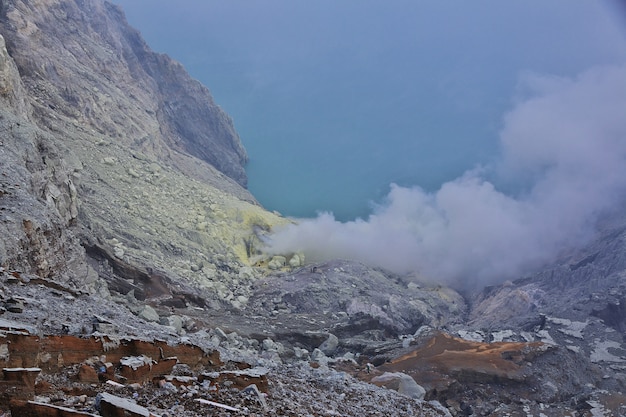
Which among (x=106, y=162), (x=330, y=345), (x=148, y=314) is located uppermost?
(x=106, y=162)

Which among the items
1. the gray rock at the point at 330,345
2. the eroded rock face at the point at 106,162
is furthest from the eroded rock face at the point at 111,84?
the gray rock at the point at 330,345

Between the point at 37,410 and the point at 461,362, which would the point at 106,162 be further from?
the point at 37,410

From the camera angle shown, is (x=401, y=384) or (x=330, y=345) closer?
(x=401, y=384)

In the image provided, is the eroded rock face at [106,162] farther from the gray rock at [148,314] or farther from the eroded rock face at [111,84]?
the gray rock at [148,314]

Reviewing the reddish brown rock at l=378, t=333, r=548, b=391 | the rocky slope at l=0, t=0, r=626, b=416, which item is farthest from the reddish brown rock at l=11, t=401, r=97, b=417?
the reddish brown rock at l=378, t=333, r=548, b=391

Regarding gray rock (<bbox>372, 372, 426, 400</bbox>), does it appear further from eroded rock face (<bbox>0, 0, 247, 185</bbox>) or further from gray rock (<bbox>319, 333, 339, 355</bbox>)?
eroded rock face (<bbox>0, 0, 247, 185</bbox>)

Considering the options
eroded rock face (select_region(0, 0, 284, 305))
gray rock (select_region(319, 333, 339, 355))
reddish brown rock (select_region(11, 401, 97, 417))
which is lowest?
reddish brown rock (select_region(11, 401, 97, 417))

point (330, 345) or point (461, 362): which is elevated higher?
point (330, 345)

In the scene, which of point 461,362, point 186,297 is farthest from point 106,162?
point 461,362

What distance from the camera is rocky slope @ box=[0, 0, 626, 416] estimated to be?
24.2 ft

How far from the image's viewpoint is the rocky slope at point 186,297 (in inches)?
290

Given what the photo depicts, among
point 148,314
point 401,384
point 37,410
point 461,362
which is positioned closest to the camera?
point 37,410

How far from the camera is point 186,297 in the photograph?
24.4 metres

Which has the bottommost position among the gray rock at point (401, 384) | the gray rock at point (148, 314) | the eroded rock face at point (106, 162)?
the gray rock at point (401, 384)
